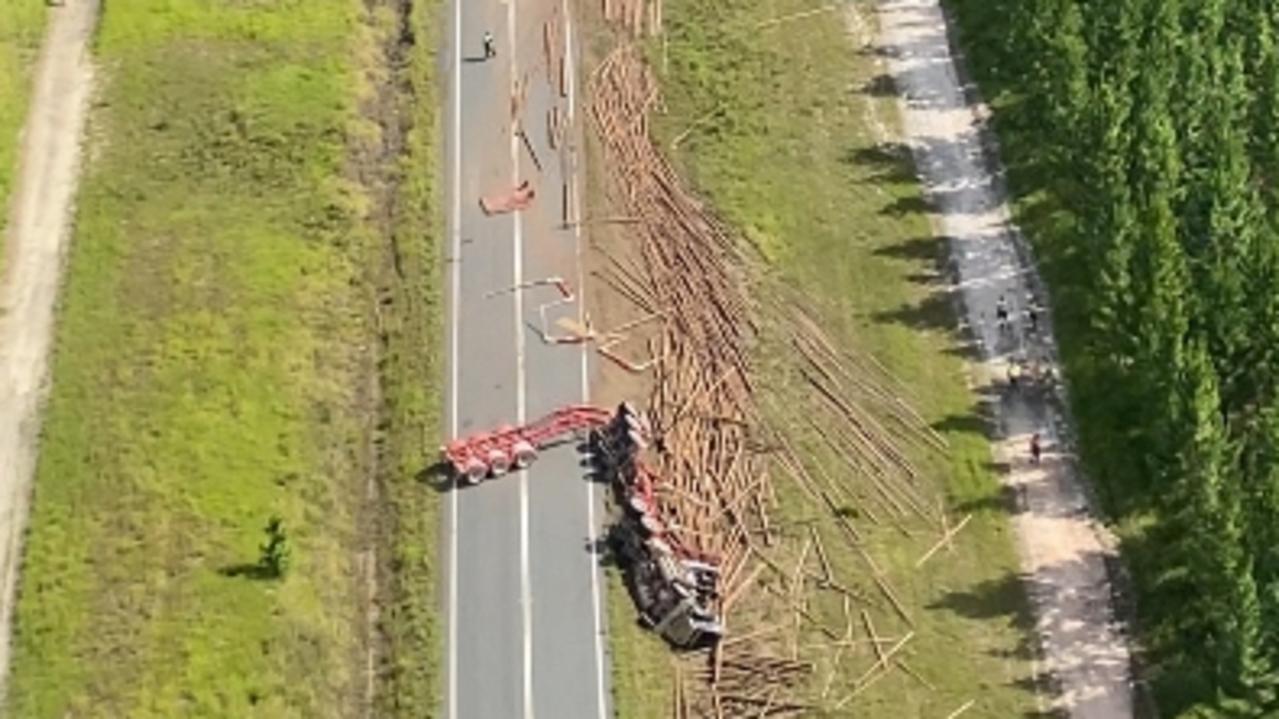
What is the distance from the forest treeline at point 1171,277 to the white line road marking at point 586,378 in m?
12.5

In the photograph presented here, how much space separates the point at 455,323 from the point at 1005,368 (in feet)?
48.9

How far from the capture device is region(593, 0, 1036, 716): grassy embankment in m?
43.3

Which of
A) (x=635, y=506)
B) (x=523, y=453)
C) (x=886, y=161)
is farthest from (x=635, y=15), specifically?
(x=635, y=506)

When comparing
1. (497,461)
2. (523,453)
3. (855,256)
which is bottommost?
(497,461)

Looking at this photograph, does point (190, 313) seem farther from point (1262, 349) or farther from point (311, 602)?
point (1262, 349)

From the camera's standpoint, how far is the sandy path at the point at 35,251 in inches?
1825

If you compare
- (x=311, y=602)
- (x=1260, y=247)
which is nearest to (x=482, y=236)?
(x=311, y=602)

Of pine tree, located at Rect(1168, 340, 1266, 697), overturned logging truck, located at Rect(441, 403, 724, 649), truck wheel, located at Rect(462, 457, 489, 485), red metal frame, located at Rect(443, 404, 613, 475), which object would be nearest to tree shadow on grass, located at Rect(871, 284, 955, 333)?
pine tree, located at Rect(1168, 340, 1266, 697)

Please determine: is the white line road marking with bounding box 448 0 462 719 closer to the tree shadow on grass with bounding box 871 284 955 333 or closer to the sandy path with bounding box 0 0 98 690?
the sandy path with bounding box 0 0 98 690

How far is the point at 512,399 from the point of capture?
4925 cm

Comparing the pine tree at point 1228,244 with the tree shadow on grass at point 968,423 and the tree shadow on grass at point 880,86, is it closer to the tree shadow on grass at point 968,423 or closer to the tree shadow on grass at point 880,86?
the tree shadow on grass at point 968,423

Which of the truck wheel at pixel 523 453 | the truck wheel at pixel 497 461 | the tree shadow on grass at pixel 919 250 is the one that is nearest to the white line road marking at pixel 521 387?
the truck wheel at pixel 523 453

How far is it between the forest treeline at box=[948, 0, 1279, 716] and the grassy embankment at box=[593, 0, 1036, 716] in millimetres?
3270

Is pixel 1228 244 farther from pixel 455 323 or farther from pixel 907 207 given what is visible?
pixel 455 323
